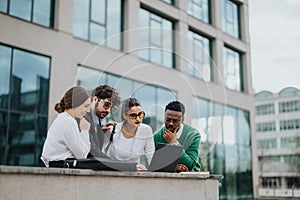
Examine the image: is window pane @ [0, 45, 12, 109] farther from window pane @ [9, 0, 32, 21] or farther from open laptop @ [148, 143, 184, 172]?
open laptop @ [148, 143, 184, 172]

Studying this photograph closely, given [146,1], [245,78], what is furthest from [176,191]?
[245,78]

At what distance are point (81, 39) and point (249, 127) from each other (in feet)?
45.6

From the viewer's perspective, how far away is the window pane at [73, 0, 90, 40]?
1529 centimetres

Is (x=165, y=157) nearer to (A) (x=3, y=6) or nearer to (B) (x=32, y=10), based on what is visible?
(A) (x=3, y=6)

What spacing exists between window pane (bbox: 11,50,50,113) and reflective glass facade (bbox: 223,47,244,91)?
11.4 m

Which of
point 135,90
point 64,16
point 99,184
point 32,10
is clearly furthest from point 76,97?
point 64,16

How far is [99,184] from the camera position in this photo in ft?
11.8

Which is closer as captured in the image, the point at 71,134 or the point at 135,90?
the point at 71,134

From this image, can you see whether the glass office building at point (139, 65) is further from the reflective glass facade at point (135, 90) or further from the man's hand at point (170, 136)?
the man's hand at point (170, 136)

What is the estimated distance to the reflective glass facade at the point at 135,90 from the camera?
3.88 meters

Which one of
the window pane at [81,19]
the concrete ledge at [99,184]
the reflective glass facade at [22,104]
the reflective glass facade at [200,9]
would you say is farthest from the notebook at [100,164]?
the reflective glass facade at [200,9]

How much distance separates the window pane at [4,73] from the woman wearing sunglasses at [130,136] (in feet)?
32.4

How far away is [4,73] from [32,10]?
7.82ft

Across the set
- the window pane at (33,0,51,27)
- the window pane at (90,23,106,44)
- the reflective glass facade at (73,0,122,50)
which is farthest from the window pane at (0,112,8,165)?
the window pane at (90,23,106,44)
